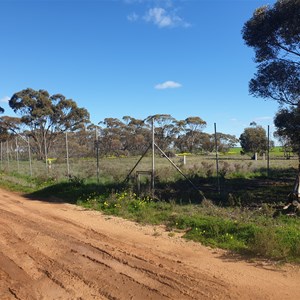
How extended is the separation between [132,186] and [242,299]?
26.7 ft

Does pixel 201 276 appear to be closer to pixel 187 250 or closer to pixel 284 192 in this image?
pixel 187 250

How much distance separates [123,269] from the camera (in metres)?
5.52

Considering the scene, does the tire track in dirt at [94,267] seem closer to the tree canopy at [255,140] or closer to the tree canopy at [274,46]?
the tree canopy at [274,46]

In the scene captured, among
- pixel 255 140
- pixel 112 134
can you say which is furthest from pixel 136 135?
pixel 255 140

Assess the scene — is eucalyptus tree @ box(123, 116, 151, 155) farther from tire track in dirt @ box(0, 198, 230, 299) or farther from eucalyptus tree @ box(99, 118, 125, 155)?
tire track in dirt @ box(0, 198, 230, 299)

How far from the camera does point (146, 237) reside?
7.56 m

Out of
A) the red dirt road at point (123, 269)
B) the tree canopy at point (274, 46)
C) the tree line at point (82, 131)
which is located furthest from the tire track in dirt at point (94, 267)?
the tree line at point (82, 131)

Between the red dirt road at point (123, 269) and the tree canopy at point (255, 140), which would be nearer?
the red dirt road at point (123, 269)

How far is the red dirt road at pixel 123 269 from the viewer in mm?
4695

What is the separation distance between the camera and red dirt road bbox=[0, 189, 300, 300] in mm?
4695

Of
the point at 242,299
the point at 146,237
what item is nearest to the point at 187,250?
the point at 146,237

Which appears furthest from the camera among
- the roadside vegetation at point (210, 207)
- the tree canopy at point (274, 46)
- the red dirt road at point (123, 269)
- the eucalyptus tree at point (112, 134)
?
the eucalyptus tree at point (112, 134)

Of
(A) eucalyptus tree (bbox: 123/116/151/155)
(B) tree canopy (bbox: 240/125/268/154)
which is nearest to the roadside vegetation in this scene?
(B) tree canopy (bbox: 240/125/268/154)

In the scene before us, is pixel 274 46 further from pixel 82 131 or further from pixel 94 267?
pixel 82 131
